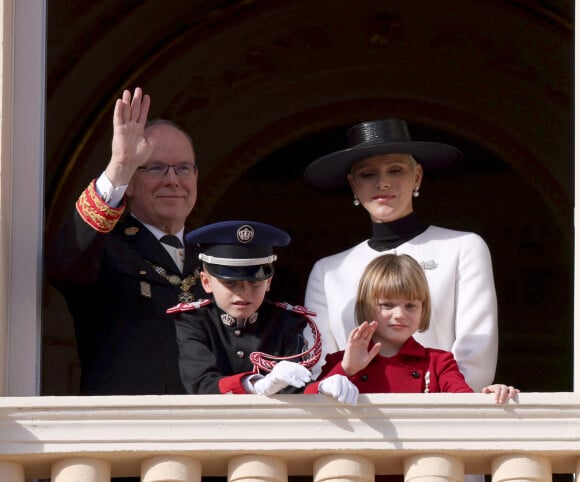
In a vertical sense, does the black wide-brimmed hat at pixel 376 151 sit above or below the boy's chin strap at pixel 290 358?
above

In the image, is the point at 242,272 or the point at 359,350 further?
the point at 242,272

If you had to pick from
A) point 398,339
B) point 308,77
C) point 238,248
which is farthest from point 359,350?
point 308,77

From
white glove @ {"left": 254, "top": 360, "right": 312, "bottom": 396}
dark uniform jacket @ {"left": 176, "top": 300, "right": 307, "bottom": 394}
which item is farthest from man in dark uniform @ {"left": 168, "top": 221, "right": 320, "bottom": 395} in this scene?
white glove @ {"left": 254, "top": 360, "right": 312, "bottom": 396}

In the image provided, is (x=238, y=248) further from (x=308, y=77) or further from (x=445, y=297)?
(x=308, y=77)

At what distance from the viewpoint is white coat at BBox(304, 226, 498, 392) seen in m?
7.91

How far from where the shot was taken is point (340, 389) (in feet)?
23.7

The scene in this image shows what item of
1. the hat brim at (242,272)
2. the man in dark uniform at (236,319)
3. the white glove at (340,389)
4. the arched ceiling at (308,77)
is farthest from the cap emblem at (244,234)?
the arched ceiling at (308,77)

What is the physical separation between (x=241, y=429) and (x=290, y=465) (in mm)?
221

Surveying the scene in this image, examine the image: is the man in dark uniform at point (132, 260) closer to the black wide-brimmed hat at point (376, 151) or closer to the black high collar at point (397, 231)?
the black wide-brimmed hat at point (376, 151)

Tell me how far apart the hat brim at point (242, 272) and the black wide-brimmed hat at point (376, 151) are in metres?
0.63

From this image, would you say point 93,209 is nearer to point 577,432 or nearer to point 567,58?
point 577,432

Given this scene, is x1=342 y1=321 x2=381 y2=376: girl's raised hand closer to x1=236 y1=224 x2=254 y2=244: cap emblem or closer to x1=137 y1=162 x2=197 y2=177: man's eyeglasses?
x1=236 y1=224 x2=254 y2=244: cap emblem

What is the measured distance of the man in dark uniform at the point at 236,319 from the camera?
300 inches

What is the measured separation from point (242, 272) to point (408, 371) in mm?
614
